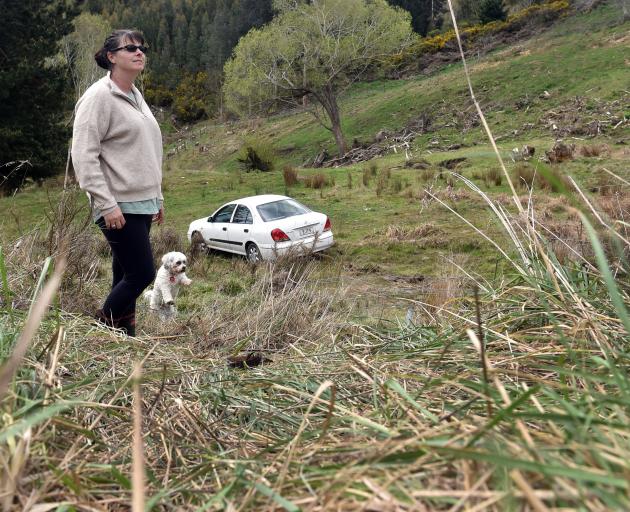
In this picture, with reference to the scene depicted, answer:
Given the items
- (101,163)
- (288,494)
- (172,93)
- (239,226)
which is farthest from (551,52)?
(172,93)

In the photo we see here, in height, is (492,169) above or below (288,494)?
below

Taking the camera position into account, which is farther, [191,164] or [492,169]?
[191,164]

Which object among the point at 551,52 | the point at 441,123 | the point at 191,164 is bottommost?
the point at 191,164

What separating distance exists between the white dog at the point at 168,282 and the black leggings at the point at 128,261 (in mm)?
2033

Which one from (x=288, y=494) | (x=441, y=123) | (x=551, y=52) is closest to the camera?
(x=288, y=494)

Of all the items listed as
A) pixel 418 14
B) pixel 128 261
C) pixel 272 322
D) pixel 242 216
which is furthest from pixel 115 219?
pixel 418 14

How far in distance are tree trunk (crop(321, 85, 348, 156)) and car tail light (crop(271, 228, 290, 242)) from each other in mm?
18678

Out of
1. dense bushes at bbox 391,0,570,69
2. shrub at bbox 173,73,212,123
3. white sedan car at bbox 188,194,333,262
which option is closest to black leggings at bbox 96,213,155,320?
white sedan car at bbox 188,194,333,262

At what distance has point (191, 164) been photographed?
1550 inches

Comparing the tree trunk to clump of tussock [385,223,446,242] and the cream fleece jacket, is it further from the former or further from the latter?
the cream fleece jacket

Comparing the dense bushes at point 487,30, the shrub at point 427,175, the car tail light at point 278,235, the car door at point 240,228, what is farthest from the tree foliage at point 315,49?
the car tail light at point 278,235

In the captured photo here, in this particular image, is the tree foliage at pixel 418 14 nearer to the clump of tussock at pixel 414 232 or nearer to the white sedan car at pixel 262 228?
the white sedan car at pixel 262 228

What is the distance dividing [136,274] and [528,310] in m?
2.19

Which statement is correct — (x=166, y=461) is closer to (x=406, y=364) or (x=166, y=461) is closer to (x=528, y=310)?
(x=406, y=364)
